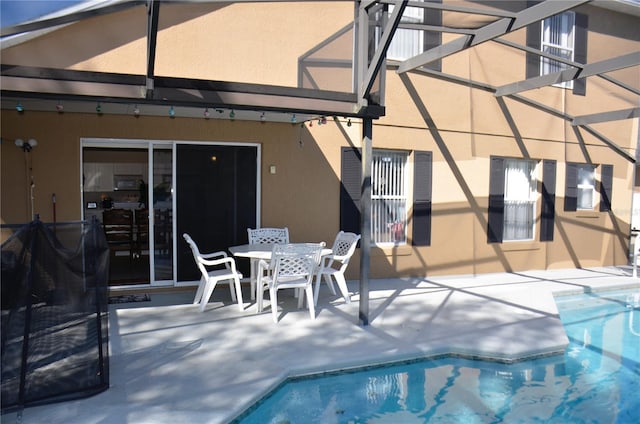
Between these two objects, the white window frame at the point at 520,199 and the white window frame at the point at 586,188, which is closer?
the white window frame at the point at 520,199

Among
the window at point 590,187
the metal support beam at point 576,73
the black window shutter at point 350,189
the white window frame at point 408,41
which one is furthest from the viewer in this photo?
the window at point 590,187

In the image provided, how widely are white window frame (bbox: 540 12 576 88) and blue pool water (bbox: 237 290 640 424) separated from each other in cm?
601

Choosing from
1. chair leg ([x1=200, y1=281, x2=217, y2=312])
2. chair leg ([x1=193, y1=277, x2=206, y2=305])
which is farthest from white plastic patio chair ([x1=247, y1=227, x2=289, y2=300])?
chair leg ([x1=200, y1=281, x2=217, y2=312])

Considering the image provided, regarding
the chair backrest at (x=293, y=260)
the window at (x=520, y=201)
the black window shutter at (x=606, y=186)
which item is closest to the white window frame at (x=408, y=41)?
the window at (x=520, y=201)

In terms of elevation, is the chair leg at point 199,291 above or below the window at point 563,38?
below

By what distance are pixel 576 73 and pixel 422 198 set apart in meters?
2.94

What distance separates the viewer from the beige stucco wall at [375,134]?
20.0 ft

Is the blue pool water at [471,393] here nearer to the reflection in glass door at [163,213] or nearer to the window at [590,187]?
the reflection in glass door at [163,213]

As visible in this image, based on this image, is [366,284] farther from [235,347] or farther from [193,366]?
[193,366]

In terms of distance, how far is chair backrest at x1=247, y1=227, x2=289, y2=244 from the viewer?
22.8 feet

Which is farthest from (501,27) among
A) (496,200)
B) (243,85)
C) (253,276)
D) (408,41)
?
(253,276)

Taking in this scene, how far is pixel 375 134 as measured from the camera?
7.72 m

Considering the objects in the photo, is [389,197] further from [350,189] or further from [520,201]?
[520,201]

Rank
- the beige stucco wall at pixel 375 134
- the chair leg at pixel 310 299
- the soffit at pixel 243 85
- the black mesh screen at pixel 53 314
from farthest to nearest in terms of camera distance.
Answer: the beige stucco wall at pixel 375 134
the chair leg at pixel 310 299
the soffit at pixel 243 85
the black mesh screen at pixel 53 314
